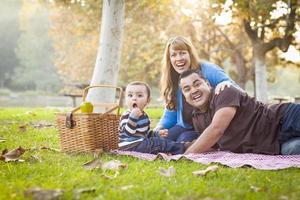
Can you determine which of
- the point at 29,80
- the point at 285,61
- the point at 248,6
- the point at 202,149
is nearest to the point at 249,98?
the point at 202,149

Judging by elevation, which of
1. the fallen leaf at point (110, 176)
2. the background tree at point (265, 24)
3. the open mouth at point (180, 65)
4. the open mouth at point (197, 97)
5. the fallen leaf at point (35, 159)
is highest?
the background tree at point (265, 24)

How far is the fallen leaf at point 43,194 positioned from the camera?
2.84 m

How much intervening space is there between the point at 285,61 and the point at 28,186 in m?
21.8

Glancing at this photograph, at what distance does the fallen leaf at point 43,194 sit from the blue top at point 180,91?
3088 millimetres

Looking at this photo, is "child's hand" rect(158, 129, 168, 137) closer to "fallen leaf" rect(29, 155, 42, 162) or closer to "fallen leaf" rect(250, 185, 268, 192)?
"fallen leaf" rect(29, 155, 42, 162)

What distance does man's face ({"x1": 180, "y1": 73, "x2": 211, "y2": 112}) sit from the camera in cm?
523

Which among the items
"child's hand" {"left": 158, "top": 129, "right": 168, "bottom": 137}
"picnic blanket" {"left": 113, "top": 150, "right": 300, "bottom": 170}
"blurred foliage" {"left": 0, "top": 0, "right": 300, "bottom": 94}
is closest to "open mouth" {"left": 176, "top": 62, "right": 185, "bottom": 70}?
"child's hand" {"left": 158, "top": 129, "right": 168, "bottom": 137}

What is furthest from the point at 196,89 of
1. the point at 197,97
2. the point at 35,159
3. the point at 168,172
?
the point at 35,159

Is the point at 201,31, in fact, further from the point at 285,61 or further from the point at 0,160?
the point at 0,160

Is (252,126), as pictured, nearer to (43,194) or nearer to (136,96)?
(136,96)

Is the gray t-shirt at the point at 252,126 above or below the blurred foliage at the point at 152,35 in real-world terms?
below

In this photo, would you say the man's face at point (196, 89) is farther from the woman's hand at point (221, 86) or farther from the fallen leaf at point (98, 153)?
the fallen leaf at point (98, 153)

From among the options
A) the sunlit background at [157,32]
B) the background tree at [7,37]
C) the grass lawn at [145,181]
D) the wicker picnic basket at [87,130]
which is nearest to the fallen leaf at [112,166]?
the grass lawn at [145,181]

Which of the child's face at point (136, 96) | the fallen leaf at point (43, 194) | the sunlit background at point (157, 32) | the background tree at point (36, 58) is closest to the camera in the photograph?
the fallen leaf at point (43, 194)
